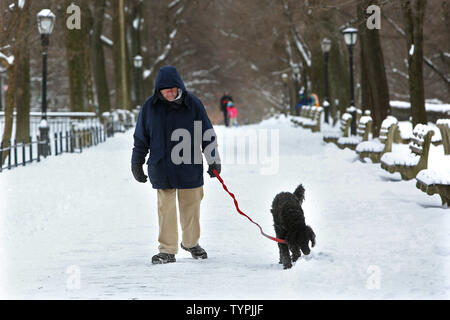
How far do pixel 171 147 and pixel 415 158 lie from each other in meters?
7.59

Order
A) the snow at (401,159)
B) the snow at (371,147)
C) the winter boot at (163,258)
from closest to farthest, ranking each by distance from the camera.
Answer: the winter boot at (163,258) → the snow at (401,159) → the snow at (371,147)

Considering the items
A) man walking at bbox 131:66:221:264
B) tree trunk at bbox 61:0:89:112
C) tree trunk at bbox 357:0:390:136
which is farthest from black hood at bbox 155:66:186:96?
tree trunk at bbox 61:0:89:112

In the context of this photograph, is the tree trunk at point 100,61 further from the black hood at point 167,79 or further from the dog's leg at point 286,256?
the dog's leg at point 286,256

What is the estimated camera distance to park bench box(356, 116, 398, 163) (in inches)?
683

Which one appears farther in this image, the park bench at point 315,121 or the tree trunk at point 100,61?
the tree trunk at point 100,61

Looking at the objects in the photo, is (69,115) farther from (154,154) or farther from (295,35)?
(154,154)

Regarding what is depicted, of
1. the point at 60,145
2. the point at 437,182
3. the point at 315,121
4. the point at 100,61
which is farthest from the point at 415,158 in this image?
the point at 100,61

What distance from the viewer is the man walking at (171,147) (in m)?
7.59

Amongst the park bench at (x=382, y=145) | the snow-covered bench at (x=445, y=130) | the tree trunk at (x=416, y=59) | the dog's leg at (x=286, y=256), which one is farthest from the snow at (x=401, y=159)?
the dog's leg at (x=286, y=256)

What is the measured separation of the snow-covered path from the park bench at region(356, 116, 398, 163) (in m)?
0.94

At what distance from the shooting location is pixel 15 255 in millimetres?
8594

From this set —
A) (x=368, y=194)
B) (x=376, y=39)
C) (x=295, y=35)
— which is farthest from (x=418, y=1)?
(x=295, y=35)

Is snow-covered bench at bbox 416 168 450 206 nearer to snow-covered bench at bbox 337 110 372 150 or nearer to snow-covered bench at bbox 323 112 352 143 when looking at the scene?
snow-covered bench at bbox 337 110 372 150

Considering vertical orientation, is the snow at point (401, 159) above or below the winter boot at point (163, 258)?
above
